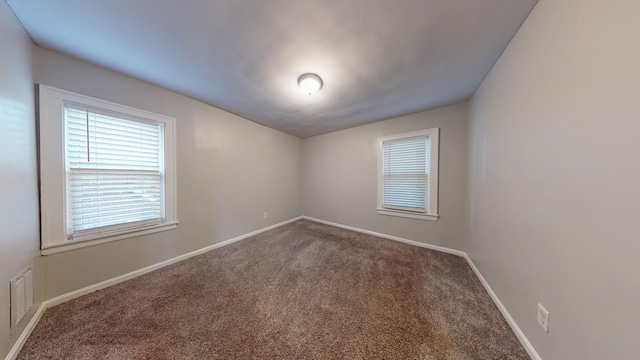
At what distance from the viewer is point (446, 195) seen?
2.65 meters

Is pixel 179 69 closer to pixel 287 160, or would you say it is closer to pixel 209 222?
pixel 209 222

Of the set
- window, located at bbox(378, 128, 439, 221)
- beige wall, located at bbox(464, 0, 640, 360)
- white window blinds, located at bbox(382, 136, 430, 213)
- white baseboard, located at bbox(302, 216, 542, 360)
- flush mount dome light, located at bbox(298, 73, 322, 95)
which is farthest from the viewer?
white window blinds, located at bbox(382, 136, 430, 213)

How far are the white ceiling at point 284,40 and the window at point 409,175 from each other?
0.83 m

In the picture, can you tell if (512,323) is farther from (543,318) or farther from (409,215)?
(409,215)

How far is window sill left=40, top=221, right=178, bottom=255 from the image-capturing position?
1539 millimetres

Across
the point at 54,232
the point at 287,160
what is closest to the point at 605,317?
the point at 54,232

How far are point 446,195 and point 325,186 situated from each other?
2260 millimetres

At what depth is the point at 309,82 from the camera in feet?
6.19

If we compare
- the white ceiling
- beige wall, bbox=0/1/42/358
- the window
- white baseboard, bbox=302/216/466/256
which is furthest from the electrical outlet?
beige wall, bbox=0/1/42/358

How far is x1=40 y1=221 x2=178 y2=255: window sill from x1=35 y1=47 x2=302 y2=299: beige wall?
0.17 ft

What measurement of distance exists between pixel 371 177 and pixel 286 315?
2586 mm

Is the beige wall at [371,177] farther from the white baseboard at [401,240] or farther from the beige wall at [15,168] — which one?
the beige wall at [15,168]

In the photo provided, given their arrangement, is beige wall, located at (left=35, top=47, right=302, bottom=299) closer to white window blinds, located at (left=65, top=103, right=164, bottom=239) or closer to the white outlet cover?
white window blinds, located at (left=65, top=103, right=164, bottom=239)

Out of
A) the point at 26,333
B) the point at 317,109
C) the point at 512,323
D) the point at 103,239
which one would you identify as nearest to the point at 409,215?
the point at 512,323
